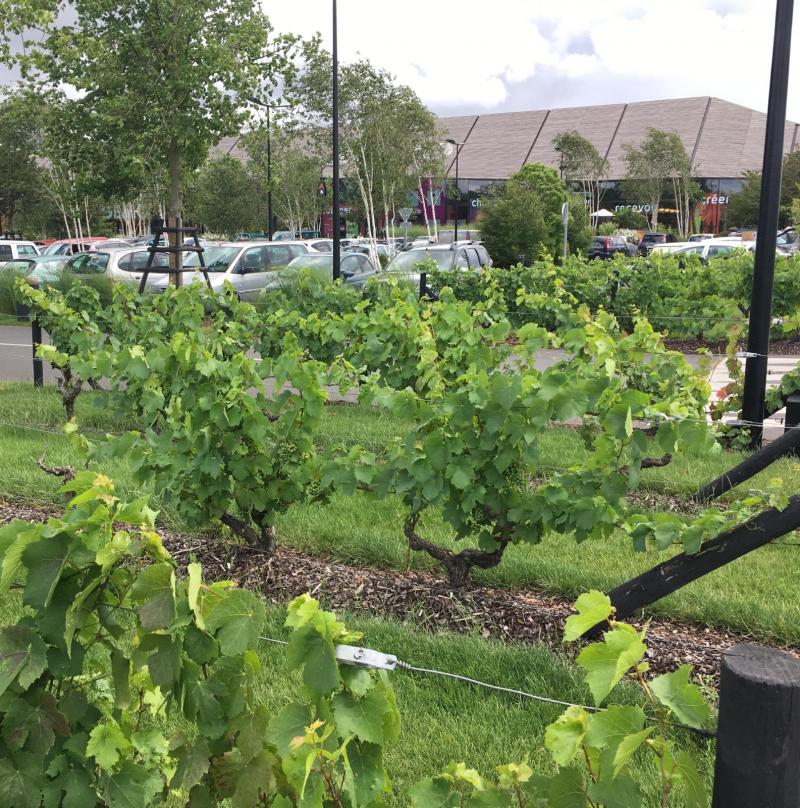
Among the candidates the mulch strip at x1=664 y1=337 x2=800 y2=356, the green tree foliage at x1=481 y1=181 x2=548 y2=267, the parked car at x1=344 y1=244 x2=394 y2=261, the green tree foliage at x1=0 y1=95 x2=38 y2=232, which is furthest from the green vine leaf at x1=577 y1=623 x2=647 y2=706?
the green tree foliage at x1=0 y1=95 x2=38 y2=232

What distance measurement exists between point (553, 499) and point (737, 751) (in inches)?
92.9

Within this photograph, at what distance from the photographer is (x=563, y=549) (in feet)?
17.0

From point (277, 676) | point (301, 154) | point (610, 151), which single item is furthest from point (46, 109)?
point (610, 151)

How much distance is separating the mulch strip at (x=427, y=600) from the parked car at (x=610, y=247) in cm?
3245

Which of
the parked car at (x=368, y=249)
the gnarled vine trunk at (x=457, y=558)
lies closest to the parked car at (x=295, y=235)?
the parked car at (x=368, y=249)

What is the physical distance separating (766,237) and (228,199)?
147ft

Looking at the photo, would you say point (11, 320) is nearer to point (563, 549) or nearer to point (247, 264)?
point (247, 264)

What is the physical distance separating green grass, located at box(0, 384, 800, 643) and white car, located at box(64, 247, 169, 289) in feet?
42.0

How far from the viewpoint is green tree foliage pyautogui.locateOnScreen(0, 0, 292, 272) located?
666 inches

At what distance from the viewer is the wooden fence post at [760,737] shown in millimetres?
1503

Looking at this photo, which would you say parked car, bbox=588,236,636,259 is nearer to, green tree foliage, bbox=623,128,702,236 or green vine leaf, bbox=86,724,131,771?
green tree foliage, bbox=623,128,702,236

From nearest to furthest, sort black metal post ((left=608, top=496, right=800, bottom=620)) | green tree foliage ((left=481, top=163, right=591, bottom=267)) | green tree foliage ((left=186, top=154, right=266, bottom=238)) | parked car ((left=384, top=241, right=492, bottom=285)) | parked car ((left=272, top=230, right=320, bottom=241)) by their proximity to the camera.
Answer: black metal post ((left=608, top=496, right=800, bottom=620)) → parked car ((left=384, top=241, right=492, bottom=285)) → green tree foliage ((left=481, top=163, right=591, bottom=267)) → parked car ((left=272, top=230, right=320, bottom=241)) → green tree foliage ((left=186, top=154, right=266, bottom=238))

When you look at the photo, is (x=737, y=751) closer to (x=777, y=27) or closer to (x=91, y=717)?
(x=91, y=717)

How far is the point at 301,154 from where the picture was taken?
4853 cm
